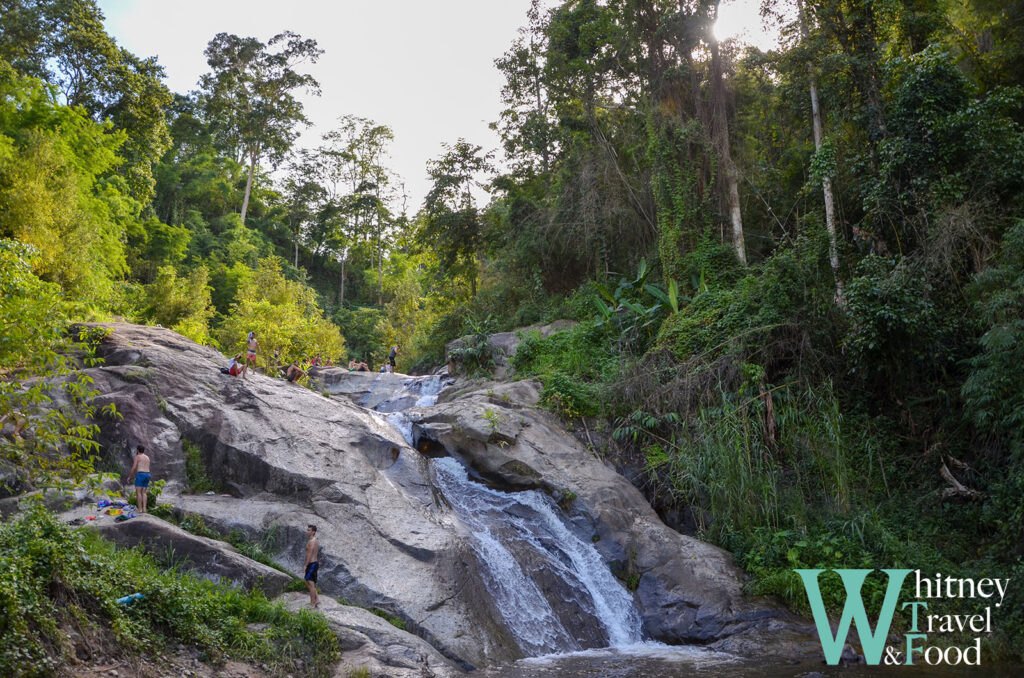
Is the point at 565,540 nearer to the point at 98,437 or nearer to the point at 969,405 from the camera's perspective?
the point at 969,405

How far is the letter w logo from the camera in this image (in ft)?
33.4

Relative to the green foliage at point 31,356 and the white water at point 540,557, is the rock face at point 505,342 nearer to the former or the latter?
the white water at point 540,557

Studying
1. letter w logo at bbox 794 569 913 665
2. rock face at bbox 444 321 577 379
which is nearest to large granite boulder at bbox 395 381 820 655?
letter w logo at bbox 794 569 913 665

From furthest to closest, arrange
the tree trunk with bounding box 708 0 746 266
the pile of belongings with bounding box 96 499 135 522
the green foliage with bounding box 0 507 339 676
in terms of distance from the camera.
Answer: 1. the tree trunk with bounding box 708 0 746 266
2. the pile of belongings with bounding box 96 499 135 522
3. the green foliage with bounding box 0 507 339 676

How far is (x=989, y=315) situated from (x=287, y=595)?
11.9 meters

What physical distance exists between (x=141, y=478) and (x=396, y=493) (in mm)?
4177

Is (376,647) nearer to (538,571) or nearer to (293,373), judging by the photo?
(538,571)

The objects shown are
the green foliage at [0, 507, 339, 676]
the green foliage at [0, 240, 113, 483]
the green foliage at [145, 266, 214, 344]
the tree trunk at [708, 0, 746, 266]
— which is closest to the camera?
the green foliage at [0, 507, 339, 676]

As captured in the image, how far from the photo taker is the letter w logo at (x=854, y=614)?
1018cm

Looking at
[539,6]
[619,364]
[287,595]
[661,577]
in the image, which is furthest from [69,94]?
[661,577]

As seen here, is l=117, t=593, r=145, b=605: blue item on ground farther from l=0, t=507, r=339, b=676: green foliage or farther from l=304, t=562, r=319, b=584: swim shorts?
l=304, t=562, r=319, b=584: swim shorts

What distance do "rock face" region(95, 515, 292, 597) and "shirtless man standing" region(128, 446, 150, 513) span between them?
59 cm

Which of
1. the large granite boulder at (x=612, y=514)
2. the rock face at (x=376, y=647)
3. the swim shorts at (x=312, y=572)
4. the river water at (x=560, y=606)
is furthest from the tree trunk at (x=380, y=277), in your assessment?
the rock face at (x=376, y=647)

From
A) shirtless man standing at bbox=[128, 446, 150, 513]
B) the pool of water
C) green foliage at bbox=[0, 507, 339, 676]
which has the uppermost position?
shirtless man standing at bbox=[128, 446, 150, 513]
